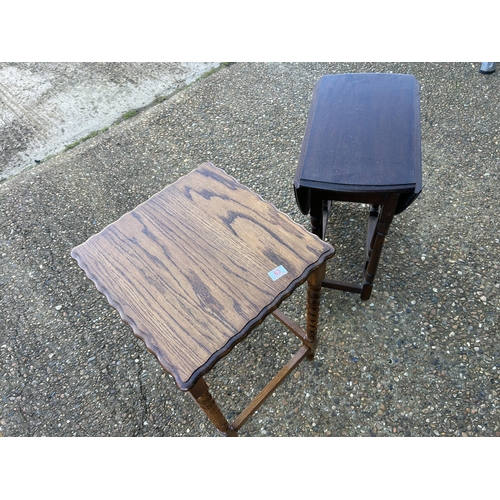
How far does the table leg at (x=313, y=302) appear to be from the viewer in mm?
1184

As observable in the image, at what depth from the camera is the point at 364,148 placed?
4.18ft

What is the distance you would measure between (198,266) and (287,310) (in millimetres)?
796

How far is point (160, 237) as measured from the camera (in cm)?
119

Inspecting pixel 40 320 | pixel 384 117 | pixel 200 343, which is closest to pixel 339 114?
pixel 384 117

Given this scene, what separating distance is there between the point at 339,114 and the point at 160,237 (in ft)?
2.61

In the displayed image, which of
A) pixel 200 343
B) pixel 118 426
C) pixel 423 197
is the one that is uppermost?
pixel 200 343

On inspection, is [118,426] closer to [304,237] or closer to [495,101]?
[304,237]

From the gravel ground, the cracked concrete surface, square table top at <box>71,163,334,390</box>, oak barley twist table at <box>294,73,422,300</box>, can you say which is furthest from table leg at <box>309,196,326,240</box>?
the cracked concrete surface

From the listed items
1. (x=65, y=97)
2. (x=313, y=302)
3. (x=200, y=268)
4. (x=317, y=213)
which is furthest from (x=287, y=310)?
(x=65, y=97)

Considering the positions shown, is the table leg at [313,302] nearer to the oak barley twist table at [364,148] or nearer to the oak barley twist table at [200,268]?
the oak barley twist table at [200,268]

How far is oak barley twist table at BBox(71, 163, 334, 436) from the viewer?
38.0 inches

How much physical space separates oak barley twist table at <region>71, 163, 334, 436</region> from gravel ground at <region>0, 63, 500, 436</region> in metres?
0.40

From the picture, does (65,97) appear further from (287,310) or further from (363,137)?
(363,137)

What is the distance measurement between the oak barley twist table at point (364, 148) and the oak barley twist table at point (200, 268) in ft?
0.69
